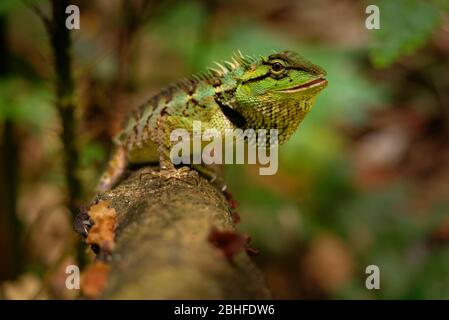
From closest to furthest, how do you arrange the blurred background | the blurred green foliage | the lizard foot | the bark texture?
the bark texture, the lizard foot, the blurred green foliage, the blurred background

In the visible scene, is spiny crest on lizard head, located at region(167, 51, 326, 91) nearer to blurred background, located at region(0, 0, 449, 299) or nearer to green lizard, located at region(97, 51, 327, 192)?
green lizard, located at region(97, 51, 327, 192)

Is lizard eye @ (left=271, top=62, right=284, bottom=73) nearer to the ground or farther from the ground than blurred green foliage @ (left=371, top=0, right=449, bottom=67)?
nearer to the ground

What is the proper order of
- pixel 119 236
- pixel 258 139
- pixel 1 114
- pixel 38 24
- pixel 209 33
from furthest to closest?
1. pixel 38 24
2. pixel 209 33
3. pixel 1 114
4. pixel 258 139
5. pixel 119 236

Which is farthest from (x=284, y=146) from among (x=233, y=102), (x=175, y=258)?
(x=175, y=258)

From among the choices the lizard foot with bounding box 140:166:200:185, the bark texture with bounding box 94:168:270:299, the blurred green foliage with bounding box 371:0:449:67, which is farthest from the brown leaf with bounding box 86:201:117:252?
the blurred green foliage with bounding box 371:0:449:67

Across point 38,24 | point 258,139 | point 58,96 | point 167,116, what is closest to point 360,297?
point 258,139

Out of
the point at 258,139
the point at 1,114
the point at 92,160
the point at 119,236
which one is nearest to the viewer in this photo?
the point at 119,236

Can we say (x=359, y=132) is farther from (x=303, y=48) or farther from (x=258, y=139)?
(x=258, y=139)
